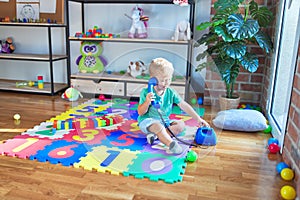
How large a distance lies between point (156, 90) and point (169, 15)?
1272 millimetres

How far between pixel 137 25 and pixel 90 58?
547mm

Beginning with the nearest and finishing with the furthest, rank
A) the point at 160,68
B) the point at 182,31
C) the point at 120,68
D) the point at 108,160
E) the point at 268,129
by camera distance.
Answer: the point at 108,160 → the point at 160,68 → the point at 268,129 → the point at 182,31 → the point at 120,68

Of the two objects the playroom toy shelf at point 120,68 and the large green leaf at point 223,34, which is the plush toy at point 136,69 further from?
the large green leaf at point 223,34

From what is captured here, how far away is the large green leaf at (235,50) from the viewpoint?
2.00 m

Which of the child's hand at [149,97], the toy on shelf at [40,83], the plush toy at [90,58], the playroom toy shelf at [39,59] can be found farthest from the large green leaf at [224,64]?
the toy on shelf at [40,83]

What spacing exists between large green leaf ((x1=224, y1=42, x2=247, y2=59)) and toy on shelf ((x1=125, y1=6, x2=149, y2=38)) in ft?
2.75

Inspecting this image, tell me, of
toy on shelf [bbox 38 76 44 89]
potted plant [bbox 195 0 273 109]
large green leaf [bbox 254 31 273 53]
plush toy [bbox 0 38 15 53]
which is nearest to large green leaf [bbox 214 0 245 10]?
potted plant [bbox 195 0 273 109]

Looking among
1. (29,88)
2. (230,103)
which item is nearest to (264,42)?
(230,103)

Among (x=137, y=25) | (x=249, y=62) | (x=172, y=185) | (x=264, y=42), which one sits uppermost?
(x=137, y=25)

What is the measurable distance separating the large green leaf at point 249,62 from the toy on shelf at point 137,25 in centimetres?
93

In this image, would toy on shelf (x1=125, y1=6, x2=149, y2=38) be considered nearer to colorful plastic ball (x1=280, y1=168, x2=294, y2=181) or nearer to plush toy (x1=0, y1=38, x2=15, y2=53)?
plush toy (x1=0, y1=38, x2=15, y2=53)

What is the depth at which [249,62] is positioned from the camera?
6.80 ft

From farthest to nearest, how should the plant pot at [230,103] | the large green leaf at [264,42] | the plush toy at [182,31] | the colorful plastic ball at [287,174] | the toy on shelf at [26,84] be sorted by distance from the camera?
1. the toy on shelf at [26,84]
2. the plush toy at [182,31]
3. the plant pot at [230,103]
4. the large green leaf at [264,42]
5. the colorful plastic ball at [287,174]

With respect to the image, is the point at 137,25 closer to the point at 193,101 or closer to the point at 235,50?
the point at 193,101
